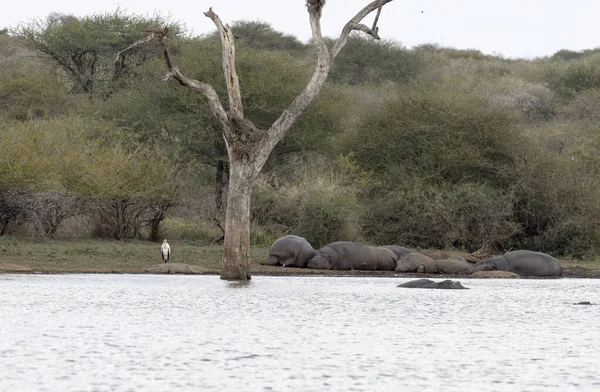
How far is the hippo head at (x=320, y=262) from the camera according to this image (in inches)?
1257

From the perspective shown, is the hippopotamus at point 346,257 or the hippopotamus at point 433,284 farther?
the hippopotamus at point 346,257

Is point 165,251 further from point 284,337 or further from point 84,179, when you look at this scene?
point 284,337

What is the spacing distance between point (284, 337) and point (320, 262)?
15.0 m

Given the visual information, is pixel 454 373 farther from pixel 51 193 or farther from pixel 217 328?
pixel 51 193

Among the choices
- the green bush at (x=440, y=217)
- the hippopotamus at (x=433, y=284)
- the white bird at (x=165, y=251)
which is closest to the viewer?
the hippopotamus at (x=433, y=284)

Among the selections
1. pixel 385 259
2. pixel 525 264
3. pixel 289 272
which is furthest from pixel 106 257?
pixel 525 264

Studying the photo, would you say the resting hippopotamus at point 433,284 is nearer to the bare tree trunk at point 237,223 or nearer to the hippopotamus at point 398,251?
the bare tree trunk at point 237,223

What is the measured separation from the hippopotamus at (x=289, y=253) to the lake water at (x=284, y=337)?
464 cm

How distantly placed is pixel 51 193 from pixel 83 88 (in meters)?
23.3

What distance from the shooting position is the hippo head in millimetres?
31922

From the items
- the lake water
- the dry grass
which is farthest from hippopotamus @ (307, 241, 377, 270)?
the lake water

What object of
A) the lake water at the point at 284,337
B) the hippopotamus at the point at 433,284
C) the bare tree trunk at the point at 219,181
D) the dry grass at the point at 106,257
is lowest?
the lake water at the point at 284,337

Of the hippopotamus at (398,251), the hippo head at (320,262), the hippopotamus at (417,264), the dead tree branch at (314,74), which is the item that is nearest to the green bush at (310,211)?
the hippopotamus at (398,251)

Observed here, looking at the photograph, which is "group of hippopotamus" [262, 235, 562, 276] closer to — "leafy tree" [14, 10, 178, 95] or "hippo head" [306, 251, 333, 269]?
"hippo head" [306, 251, 333, 269]
